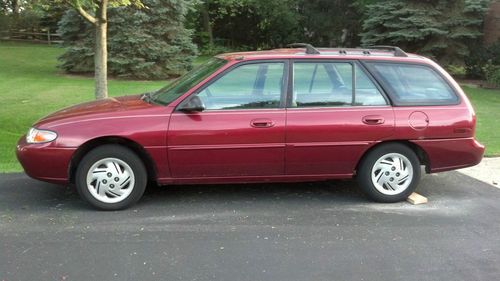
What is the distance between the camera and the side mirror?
5375 millimetres

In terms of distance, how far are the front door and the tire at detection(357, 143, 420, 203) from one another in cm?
90

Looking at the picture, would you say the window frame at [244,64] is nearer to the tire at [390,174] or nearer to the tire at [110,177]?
the tire at [110,177]

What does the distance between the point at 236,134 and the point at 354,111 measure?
47.5 inches

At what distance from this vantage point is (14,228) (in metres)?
4.92

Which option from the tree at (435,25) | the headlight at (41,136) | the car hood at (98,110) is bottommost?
the headlight at (41,136)

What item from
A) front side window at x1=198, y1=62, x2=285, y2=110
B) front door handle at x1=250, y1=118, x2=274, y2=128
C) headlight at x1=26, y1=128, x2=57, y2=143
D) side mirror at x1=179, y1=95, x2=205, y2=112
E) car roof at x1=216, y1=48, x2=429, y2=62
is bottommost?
headlight at x1=26, y1=128, x2=57, y2=143

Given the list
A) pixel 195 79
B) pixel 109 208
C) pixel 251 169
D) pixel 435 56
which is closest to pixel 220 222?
pixel 251 169

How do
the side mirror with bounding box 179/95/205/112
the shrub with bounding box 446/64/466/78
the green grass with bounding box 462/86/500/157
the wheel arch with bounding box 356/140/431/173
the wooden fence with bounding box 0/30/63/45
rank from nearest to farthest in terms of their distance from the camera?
the side mirror with bounding box 179/95/205/112
the wheel arch with bounding box 356/140/431/173
the green grass with bounding box 462/86/500/157
the shrub with bounding box 446/64/466/78
the wooden fence with bounding box 0/30/63/45

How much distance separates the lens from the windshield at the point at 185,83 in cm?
565

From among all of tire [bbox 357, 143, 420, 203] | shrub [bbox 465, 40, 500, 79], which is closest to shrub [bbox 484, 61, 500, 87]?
shrub [bbox 465, 40, 500, 79]

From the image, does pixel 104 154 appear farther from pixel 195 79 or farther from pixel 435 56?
pixel 435 56

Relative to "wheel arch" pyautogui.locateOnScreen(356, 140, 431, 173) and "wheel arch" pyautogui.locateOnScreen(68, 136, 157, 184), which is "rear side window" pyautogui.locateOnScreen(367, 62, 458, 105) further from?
"wheel arch" pyautogui.locateOnScreen(68, 136, 157, 184)

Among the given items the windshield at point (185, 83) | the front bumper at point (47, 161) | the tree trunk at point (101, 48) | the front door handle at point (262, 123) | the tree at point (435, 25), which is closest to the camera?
the front bumper at point (47, 161)

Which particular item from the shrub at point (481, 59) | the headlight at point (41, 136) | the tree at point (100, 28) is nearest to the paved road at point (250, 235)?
the headlight at point (41, 136)
